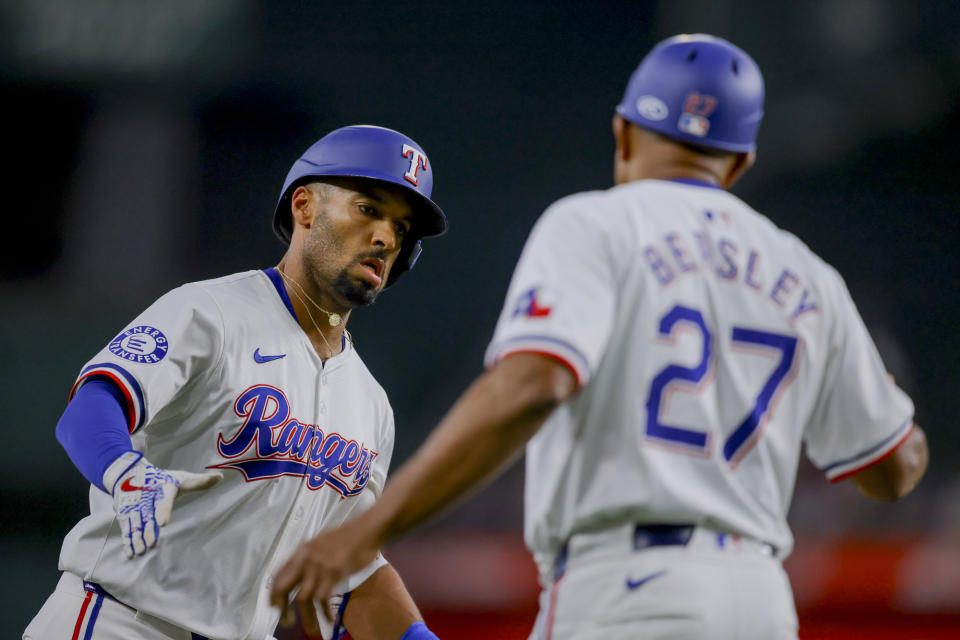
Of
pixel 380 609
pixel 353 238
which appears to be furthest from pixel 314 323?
pixel 380 609

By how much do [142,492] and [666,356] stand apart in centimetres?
128

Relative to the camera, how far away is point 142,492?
245cm

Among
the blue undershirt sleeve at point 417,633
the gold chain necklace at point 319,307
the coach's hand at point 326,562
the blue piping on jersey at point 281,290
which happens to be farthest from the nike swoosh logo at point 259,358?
the coach's hand at point 326,562

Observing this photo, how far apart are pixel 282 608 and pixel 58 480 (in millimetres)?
6873

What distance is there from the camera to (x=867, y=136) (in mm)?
10586

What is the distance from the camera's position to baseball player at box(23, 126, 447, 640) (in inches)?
113

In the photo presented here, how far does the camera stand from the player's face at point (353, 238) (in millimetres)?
3613

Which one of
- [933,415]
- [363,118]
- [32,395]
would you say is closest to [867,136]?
[933,415]

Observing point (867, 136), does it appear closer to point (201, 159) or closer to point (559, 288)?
point (201, 159)

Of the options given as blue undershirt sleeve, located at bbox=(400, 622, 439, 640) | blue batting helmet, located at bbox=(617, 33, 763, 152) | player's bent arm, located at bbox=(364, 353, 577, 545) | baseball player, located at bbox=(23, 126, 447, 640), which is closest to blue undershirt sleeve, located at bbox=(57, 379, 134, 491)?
baseball player, located at bbox=(23, 126, 447, 640)

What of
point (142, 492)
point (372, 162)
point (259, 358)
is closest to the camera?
point (142, 492)

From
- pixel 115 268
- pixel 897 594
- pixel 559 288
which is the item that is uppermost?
pixel 559 288

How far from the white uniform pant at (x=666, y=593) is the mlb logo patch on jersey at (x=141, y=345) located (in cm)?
148

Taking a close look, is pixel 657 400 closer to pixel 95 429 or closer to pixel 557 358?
pixel 557 358
